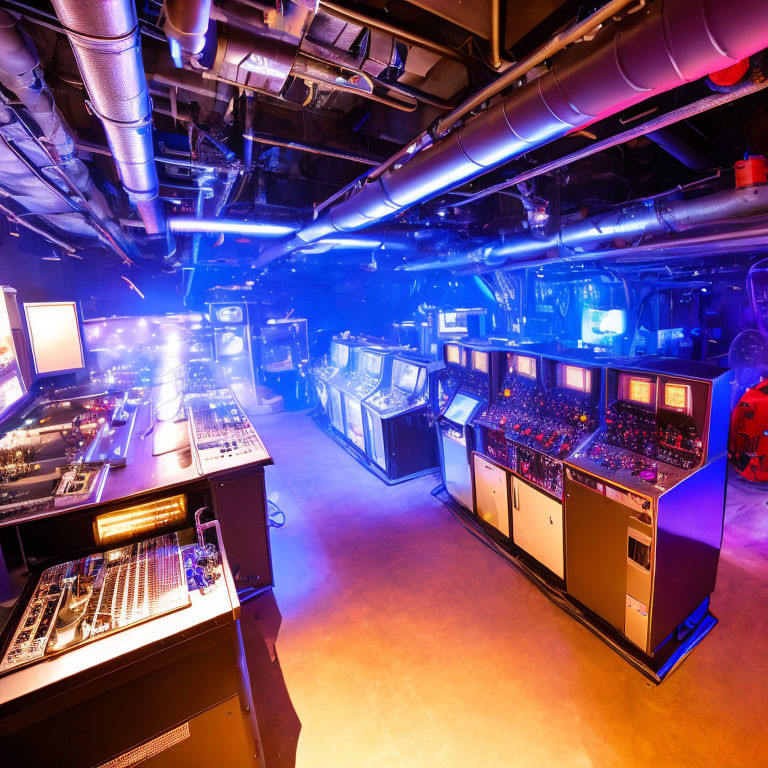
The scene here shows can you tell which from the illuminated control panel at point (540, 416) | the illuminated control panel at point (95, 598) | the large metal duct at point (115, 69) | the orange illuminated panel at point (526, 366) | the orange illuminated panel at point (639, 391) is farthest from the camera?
the orange illuminated panel at point (526, 366)

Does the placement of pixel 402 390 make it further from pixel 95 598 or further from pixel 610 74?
pixel 610 74

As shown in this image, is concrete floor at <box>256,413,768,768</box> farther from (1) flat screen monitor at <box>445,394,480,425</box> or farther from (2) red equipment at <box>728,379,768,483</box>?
(1) flat screen monitor at <box>445,394,480,425</box>

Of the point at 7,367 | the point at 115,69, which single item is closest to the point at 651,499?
the point at 115,69

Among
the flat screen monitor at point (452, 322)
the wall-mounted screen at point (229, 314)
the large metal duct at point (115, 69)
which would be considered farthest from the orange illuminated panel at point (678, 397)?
the wall-mounted screen at point (229, 314)

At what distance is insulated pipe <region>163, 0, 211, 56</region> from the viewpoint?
1143 mm

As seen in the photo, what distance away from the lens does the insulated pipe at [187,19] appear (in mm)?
1143

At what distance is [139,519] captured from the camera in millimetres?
2426

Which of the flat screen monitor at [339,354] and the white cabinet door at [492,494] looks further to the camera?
the flat screen monitor at [339,354]

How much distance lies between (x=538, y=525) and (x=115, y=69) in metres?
3.76

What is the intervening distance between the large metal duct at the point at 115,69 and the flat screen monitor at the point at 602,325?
7634mm

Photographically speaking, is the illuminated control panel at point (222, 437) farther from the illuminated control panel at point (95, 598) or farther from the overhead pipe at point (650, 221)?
the overhead pipe at point (650, 221)

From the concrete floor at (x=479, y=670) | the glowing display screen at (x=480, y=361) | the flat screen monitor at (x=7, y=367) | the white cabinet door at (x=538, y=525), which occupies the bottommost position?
the concrete floor at (x=479, y=670)

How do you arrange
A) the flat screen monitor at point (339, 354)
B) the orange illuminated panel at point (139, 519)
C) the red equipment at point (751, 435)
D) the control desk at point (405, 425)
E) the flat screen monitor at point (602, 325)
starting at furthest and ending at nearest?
the flat screen monitor at point (339, 354) → the flat screen monitor at point (602, 325) → the control desk at point (405, 425) → the red equipment at point (751, 435) → the orange illuminated panel at point (139, 519)

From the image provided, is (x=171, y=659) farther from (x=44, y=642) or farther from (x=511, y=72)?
(x=511, y=72)
